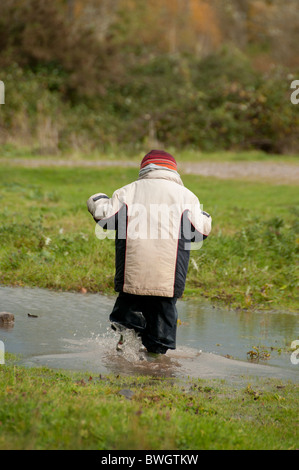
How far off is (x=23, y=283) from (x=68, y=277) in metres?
0.51

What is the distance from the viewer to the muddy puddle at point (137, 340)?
5.69m

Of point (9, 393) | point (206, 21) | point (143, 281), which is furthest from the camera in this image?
point (206, 21)

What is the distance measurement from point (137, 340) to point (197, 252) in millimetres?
3493

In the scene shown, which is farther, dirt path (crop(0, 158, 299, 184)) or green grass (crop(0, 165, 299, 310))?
dirt path (crop(0, 158, 299, 184))

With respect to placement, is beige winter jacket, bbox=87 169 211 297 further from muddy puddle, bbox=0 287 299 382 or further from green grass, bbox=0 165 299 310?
green grass, bbox=0 165 299 310

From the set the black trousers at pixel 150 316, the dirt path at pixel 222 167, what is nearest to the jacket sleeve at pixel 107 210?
the black trousers at pixel 150 316

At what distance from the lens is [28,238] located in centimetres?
944

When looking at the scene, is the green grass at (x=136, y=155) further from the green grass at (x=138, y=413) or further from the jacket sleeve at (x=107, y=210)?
the green grass at (x=138, y=413)

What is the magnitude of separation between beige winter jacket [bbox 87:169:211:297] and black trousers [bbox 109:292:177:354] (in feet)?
0.74

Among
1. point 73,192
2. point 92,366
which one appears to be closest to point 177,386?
point 92,366

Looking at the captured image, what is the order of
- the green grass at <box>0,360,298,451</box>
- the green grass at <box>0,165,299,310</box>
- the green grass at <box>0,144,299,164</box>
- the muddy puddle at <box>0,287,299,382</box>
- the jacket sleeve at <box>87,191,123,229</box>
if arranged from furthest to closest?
the green grass at <box>0,144,299,164</box>
the green grass at <box>0,165,299,310</box>
the muddy puddle at <box>0,287,299,382</box>
the jacket sleeve at <box>87,191,123,229</box>
the green grass at <box>0,360,298,451</box>

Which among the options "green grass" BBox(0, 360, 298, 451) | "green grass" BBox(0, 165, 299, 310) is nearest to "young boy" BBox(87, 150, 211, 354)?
"green grass" BBox(0, 360, 298, 451)

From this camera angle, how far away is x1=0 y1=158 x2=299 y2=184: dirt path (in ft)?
53.8

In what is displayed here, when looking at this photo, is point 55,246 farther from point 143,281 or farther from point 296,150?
point 296,150
